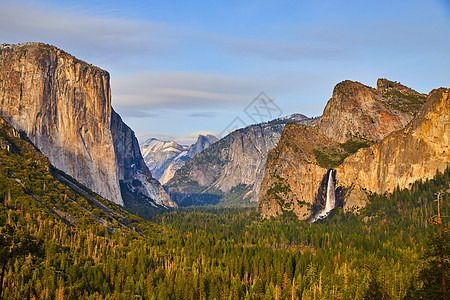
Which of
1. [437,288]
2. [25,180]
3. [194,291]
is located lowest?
[194,291]

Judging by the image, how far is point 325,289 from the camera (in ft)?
457

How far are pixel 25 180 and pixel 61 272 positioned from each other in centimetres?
7034

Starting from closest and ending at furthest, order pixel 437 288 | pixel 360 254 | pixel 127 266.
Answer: pixel 437 288
pixel 127 266
pixel 360 254

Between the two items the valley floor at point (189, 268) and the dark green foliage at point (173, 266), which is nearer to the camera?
the valley floor at point (189, 268)

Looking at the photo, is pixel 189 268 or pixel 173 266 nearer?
pixel 189 268

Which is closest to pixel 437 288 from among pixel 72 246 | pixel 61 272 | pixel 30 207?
pixel 61 272

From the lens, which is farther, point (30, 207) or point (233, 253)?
point (233, 253)

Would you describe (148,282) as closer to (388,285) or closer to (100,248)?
(100,248)

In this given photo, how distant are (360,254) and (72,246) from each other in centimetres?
A: 9352

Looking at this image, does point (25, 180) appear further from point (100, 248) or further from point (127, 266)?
point (127, 266)

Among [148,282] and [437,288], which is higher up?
[437,288]

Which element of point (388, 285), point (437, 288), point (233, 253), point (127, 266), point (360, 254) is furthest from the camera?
point (233, 253)

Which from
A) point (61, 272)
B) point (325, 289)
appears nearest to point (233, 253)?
point (325, 289)

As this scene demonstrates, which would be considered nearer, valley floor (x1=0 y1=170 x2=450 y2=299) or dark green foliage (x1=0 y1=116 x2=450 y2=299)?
valley floor (x1=0 y1=170 x2=450 y2=299)
